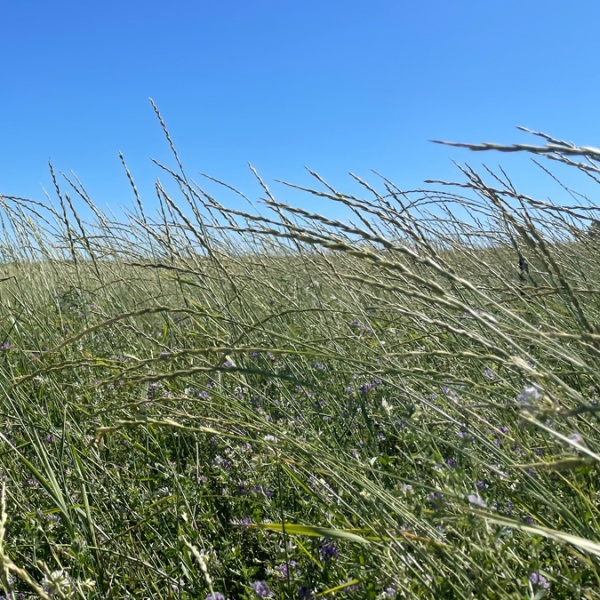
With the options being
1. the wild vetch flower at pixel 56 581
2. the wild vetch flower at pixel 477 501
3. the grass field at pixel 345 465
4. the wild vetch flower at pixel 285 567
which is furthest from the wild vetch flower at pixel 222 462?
the wild vetch flower at pixel 477 501

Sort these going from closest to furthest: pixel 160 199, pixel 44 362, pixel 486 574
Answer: pixel 486 574
pixel 44 362
pixel 160 199

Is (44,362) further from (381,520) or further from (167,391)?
(381,520)

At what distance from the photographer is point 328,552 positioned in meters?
1.31

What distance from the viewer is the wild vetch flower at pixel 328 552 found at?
1.31m

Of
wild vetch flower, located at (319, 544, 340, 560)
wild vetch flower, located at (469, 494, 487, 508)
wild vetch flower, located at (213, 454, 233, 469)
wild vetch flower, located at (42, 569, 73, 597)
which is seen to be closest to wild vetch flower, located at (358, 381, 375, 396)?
wild vetch flower, located at (213, 454, 233, 469)

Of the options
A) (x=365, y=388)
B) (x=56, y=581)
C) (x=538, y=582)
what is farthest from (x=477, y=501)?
(x=365, y=388)

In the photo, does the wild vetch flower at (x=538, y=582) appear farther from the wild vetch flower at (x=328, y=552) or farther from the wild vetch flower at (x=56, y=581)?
the wild vetch flower at (x=56, y=581)

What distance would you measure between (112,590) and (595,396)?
1.42 m

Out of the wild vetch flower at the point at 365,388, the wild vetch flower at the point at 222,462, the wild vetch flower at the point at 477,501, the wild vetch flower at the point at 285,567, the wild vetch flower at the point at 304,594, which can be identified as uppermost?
the wild vetch flower at the point at 365,388

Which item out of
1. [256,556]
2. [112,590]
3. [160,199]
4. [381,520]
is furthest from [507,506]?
[160,199]

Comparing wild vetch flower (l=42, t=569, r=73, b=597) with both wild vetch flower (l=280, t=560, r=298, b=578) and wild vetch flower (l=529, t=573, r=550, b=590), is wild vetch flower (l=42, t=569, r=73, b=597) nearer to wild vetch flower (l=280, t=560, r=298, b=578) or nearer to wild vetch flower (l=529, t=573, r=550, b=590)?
wild vetch flower (l=280, t=560, r=298, b=578)

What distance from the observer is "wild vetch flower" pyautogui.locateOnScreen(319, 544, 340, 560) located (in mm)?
1306

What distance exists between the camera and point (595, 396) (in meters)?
1.74

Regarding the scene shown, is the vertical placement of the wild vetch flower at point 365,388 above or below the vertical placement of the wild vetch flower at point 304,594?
above
